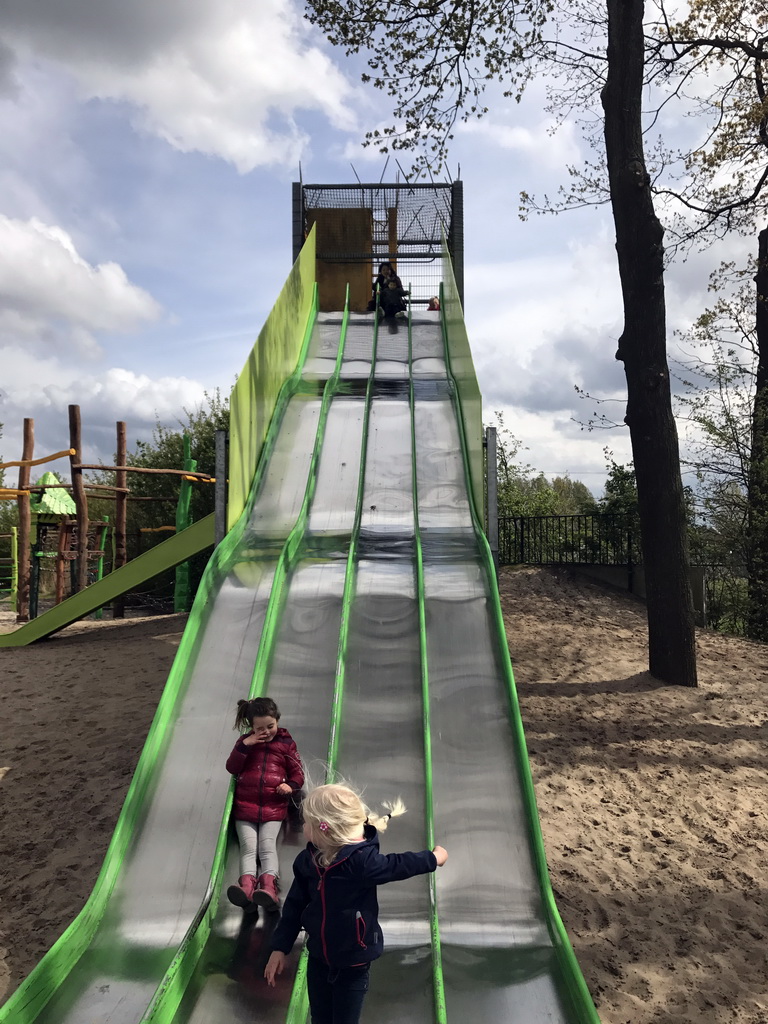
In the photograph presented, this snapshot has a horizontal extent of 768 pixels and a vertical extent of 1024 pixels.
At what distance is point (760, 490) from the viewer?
1349 centimetres

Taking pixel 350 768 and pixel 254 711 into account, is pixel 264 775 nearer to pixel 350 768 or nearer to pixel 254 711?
pixel 254 711

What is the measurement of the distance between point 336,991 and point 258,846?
1571mm

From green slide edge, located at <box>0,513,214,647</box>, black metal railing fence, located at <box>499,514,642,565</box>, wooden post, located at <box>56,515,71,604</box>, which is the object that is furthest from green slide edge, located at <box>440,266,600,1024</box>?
wooden post, located at <box>56,515,71,604</box>

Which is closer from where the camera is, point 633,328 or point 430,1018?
point 430,1018

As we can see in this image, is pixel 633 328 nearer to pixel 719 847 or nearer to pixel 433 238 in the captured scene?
pixel 719 847

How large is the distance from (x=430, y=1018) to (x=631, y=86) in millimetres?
9591

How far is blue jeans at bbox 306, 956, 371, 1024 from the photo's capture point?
2719 mm

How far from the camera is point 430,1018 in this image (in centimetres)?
339

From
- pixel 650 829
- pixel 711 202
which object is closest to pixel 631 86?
pixel 711 202

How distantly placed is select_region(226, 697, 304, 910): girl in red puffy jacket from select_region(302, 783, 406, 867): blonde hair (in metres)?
1.63

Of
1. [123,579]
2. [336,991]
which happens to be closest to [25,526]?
[123,579]

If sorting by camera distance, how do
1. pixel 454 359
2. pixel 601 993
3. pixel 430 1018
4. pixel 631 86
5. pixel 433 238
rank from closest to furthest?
pixel 430 1018, pixel 601 993, pixel 631 86, pixel 454 359, pixel 433 238

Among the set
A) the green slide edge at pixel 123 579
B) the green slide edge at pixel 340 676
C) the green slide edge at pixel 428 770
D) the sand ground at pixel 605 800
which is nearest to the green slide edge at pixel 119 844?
the sand ground at pixel 605 800

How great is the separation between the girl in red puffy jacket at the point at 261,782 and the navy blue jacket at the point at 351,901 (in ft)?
4.77
